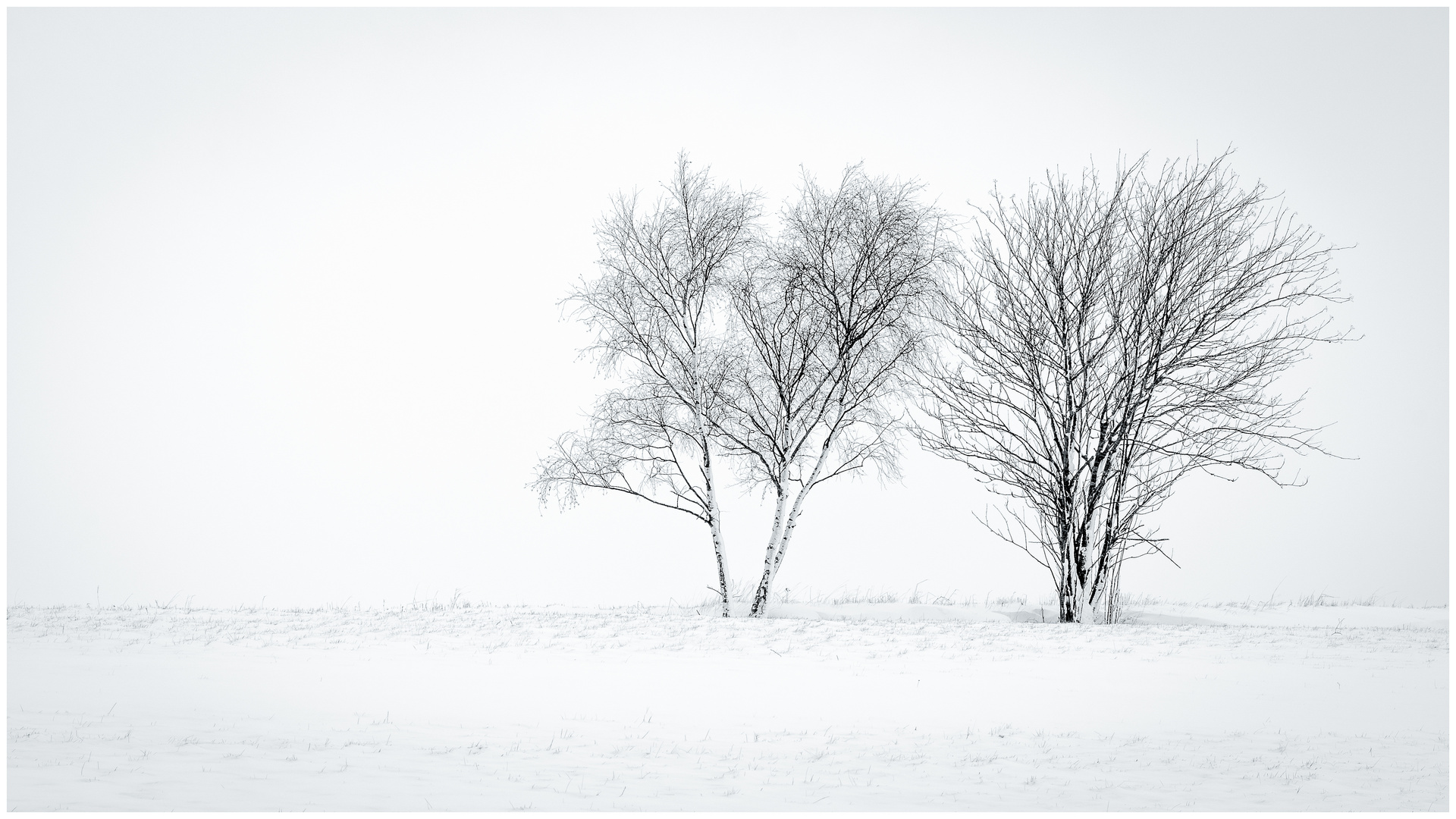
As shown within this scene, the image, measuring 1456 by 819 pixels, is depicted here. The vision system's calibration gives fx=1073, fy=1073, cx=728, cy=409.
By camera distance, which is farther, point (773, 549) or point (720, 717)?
point (773, 549)

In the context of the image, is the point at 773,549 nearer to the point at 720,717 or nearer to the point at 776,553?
the point at 776,553

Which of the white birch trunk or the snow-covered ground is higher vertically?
the white birch trunk

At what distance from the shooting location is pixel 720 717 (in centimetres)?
876

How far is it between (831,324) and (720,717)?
31.2 ft

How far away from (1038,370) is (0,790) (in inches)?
531

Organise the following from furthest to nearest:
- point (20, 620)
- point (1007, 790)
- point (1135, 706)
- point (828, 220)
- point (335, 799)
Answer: point (828, 220)
point (20, 620)
point (1135, 706)
point (1007, 790)
point (335, 799)

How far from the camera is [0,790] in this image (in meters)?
6.26

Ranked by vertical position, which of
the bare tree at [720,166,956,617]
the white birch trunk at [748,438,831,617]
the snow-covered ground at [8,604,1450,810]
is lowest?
the snow-covered ground at [8,604,1450,810]

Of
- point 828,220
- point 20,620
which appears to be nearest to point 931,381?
point 828,220

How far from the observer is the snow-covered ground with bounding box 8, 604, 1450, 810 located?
6.61 m

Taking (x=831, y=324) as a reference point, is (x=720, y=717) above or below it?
below

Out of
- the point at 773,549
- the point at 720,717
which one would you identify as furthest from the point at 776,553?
the point at 720,717

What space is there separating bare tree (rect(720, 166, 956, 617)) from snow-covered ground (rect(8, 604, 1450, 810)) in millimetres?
3720

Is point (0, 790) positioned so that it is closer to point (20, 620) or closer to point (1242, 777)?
point (1242, 777)
